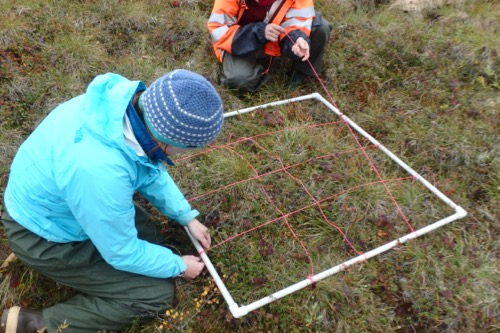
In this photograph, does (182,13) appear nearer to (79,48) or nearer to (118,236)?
(79,48)

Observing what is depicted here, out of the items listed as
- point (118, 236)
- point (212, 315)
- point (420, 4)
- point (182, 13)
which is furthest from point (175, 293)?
point (420, 4)

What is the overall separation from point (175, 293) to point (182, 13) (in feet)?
12.0

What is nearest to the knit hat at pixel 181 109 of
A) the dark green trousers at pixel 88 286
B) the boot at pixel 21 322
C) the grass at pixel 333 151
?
the dark green trousers at pixel 88 286

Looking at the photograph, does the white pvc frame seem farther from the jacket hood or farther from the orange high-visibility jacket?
the orange high-visibility jacket

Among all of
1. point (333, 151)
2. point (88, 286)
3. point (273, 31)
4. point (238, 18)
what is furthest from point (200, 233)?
point (238, 18)

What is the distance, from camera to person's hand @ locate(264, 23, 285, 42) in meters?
4.00

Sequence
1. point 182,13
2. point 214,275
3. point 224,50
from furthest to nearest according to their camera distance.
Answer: point 182,13
point 224,50
point 214,275

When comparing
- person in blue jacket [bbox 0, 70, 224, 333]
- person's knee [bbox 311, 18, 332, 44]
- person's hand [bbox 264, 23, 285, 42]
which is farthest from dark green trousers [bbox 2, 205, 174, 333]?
person's knee [bbox 311, 18, 332, 44]

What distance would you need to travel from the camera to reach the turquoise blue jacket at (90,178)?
6.42ft

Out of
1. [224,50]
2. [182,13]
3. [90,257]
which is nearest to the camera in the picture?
[90,257]

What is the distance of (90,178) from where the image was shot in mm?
1929

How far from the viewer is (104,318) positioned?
2502mm

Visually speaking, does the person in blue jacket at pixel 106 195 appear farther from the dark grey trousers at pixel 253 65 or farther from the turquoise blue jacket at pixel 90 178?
the dark grey trousers at pixel 253 65

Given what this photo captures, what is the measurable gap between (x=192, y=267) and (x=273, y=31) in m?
2.38
